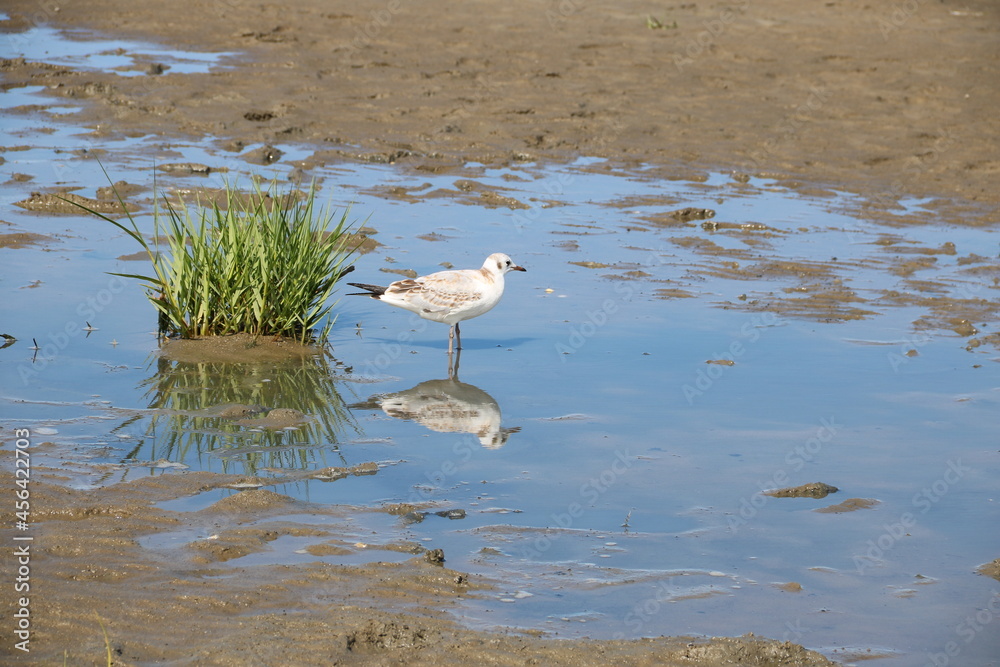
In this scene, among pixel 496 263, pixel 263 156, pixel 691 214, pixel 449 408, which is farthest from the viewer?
pixel 263 156

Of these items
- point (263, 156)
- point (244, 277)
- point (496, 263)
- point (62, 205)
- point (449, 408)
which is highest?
point (263, 156)

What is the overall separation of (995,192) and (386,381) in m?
10.2

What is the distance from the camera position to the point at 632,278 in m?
11.9

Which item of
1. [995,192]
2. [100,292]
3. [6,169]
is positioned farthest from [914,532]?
[6,169]

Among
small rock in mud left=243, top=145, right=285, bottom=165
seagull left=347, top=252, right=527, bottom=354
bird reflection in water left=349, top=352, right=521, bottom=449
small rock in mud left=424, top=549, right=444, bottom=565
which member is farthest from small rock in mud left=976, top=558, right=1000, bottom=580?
small rock in mud left=243, top=145, right=285, bottom=165

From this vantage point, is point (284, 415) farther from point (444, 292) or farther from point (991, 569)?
point (991, 569)

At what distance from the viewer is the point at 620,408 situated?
8664 millimetres

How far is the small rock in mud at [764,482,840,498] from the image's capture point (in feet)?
23.6

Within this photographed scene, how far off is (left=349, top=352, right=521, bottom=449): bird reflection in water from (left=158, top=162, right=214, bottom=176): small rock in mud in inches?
263

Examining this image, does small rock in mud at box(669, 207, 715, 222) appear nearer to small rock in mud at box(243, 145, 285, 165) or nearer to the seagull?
the seagull

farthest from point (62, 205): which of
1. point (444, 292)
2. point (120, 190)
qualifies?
point (444, 292)

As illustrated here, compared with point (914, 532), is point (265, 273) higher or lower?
higher

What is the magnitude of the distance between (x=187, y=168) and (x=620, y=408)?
315 inches

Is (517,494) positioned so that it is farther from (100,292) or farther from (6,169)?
(6,169)
